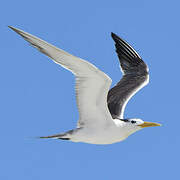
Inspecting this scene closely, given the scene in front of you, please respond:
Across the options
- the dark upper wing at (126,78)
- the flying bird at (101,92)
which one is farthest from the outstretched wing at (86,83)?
the dark upper wing at (126,78)

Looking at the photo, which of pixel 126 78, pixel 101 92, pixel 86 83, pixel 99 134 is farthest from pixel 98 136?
pixel 126 78

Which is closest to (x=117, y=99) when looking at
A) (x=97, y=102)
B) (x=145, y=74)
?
(x=145, y=74)

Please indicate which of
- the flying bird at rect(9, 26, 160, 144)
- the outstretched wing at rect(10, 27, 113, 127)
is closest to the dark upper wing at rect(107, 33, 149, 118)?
the flying bird at rect(9, 26, 160, 144)

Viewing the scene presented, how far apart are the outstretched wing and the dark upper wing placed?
207 centimetres

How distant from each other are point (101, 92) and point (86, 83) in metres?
0.61

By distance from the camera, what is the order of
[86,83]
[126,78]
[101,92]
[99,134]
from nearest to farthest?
[86,83] → [101,92] → [99,134] → [126,78]

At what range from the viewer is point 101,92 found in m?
12.7

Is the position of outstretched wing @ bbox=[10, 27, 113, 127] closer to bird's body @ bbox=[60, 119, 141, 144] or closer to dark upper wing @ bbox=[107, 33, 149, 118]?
bird's body @ bbox=[60, 119, 141, 144]

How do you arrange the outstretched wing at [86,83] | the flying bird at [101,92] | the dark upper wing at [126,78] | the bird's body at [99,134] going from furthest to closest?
the dark upper wing at [126,78] < the bird's body at [99,134] < the flying bird at [101,92] < the outstretched wing at [86,83]

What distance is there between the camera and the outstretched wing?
1091cm

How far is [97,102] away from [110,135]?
4.32 feet

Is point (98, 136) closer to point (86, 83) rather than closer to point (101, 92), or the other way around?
point (101, 92)

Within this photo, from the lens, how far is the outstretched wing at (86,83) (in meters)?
10.9

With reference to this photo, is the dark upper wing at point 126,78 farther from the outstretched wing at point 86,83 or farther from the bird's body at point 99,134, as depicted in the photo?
the outstretched wing at point 86,83
